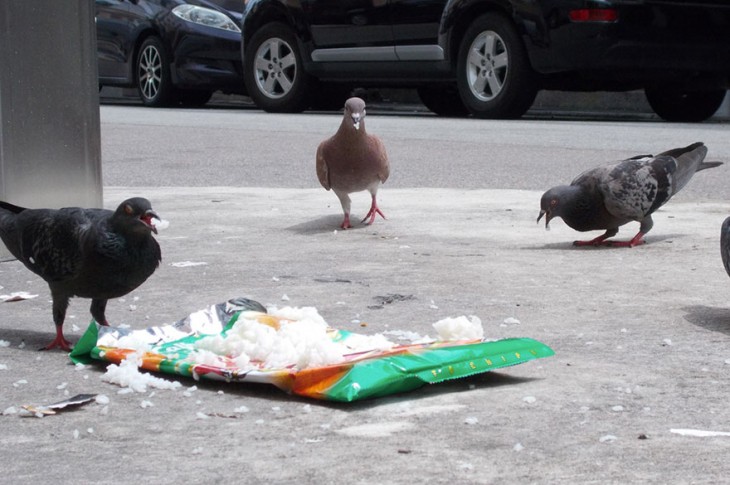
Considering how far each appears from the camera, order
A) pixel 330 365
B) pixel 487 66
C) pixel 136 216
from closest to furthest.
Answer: pixel 330 365
pixel 136 216
pixel 487 66

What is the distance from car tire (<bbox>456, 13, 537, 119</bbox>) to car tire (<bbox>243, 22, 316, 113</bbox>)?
1970 mm

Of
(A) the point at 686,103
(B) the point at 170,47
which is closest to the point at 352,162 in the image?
(A) the point at 686,103

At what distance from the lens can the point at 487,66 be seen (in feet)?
35.2

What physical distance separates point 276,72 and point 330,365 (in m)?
10.1

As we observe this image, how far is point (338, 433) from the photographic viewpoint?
2254 mm

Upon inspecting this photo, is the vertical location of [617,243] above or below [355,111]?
below

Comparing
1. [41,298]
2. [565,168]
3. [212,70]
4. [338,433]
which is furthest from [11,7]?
[212,70]

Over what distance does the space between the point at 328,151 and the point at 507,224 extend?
85 centimetres

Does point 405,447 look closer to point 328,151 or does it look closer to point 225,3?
point 328,151

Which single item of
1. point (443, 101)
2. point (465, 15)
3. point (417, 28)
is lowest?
point (443, 101)

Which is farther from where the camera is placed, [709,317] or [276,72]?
[276,72]

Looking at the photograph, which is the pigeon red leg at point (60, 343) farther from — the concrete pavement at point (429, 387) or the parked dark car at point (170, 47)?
the parked dark car at point (170, 47)

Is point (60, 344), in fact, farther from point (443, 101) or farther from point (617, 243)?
point (443, 101)

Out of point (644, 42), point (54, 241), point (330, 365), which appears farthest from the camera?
point (644, 42)
